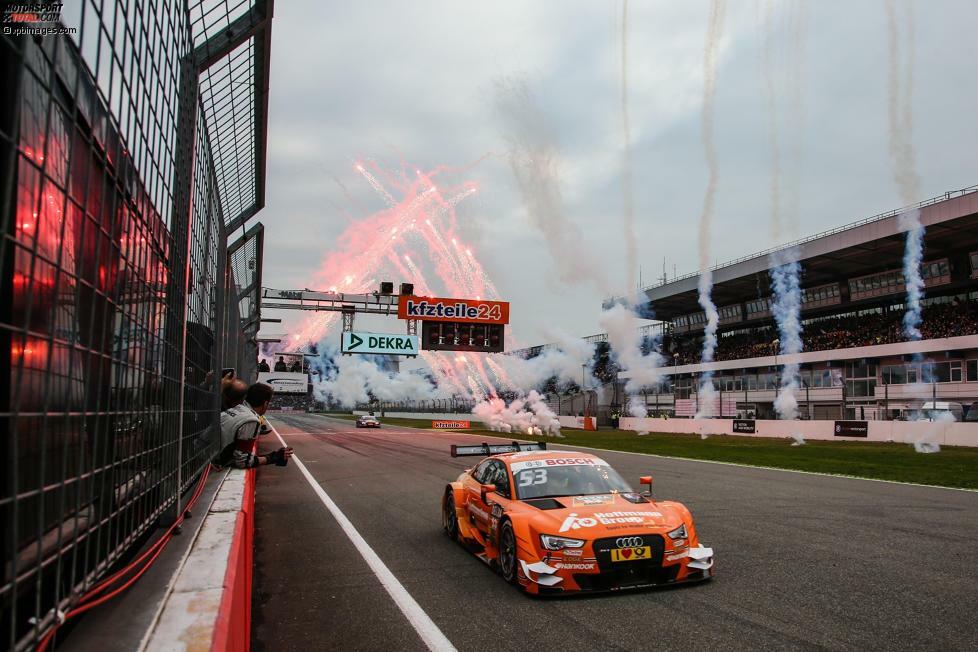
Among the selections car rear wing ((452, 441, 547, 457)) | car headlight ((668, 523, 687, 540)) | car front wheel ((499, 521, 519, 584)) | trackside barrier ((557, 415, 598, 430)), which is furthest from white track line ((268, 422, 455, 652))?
trackside barrier ((557, 415, 598, 430))

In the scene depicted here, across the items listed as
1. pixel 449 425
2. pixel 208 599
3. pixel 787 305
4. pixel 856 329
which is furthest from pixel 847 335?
pixel 208 599

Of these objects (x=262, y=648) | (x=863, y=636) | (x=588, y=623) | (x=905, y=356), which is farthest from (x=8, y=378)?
(x=905, y=356)

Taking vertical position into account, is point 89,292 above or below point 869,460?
above

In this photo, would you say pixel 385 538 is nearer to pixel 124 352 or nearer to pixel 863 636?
pixel 863 636

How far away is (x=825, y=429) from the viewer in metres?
34.9

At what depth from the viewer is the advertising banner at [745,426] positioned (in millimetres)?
39281

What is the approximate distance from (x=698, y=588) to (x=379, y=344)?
41.8m

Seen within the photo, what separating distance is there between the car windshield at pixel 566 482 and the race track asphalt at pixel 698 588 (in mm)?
935

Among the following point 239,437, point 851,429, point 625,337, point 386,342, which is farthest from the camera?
point 386,342

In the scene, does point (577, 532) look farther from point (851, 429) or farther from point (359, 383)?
point (359, 383)

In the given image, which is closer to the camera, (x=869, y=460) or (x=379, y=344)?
(x=869, y=460)

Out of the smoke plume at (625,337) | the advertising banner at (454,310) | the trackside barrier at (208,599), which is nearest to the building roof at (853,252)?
the smoke plume at (625,337)

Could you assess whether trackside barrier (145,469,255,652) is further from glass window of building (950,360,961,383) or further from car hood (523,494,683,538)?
glass window of building (950,360,961,383)

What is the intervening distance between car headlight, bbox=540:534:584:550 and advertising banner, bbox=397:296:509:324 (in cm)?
3089
